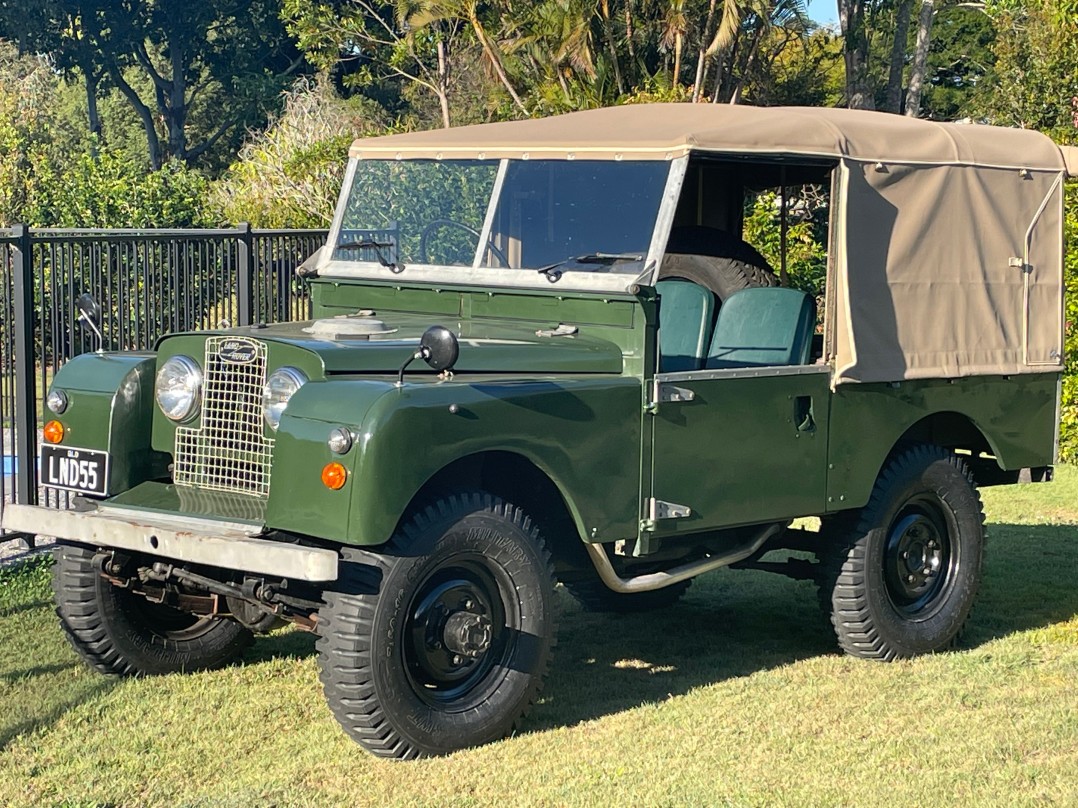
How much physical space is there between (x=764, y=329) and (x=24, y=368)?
387 cm

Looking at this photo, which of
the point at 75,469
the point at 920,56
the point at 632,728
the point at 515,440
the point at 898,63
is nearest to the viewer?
the point at 515,440

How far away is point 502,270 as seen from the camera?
6297 mm

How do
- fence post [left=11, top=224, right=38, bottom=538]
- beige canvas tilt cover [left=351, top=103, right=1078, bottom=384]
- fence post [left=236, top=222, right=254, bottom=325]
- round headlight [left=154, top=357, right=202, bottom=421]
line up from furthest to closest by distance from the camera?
fence post [left=236, top=222, right=254, bottom=325] → fence post [left=11, top=224, right=38, bottom=538] → beige canvas tilt cover [left=351, top=103, right=1078, bottom=384] → round headlight [left=154, top=357, right=202, bottom=421]

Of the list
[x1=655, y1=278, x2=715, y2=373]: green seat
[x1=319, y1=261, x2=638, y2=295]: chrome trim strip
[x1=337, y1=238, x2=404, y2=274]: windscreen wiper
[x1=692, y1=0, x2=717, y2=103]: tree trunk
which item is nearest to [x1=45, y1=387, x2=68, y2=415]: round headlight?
[x1=319, y1=261, x2=638, y2=295]: chrome trim strip

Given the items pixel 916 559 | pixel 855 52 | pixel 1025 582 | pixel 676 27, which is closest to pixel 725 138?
pixel 916 559

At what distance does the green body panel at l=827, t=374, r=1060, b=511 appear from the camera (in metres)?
6.54

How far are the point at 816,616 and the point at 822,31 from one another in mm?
30177

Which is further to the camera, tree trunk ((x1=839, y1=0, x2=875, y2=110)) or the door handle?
tree trunk ((x1=839, y1=0, x2=875, y2=110))

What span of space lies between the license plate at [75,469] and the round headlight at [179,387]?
1.08ft

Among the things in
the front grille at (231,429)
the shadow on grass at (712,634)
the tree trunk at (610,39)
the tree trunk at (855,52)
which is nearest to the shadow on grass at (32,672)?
the shadow on grass at (712,634)

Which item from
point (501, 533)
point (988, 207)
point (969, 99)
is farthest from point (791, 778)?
point (969, 99)

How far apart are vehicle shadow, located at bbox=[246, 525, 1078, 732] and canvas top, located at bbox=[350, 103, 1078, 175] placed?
215cm

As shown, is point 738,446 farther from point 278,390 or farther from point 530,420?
point 278,390

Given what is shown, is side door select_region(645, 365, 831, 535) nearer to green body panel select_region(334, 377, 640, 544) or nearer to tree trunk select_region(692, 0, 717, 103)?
green body panel select_region(334, 377, 640, 544)
